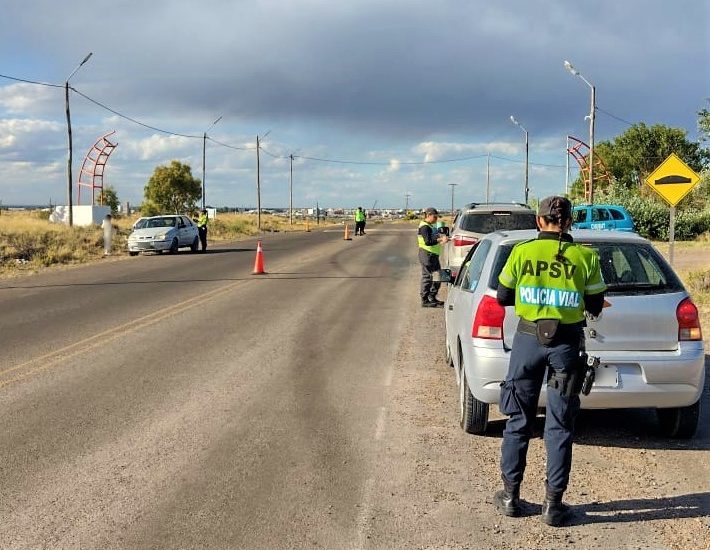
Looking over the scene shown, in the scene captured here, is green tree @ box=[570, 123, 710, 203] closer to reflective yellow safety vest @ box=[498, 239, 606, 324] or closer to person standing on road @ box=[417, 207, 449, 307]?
person standing on road @ box=[417, 207, 449, 307]

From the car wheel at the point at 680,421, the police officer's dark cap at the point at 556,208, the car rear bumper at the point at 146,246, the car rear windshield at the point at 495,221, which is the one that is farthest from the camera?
the car rear bumper at the point at 146,246

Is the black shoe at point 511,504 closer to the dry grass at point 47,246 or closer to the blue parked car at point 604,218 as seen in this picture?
the dry grass at point 47,246

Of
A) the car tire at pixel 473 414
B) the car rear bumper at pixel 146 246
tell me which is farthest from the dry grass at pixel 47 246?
the car tire at pixel 473 414

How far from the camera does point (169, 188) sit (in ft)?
237

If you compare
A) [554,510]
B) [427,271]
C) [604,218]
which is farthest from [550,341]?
[604,218]

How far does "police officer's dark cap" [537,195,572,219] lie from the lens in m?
4.07

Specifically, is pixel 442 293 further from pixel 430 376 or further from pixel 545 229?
pixel 545 229

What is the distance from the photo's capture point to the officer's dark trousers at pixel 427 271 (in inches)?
497

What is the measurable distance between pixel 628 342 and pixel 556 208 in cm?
161

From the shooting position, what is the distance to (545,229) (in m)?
4.13

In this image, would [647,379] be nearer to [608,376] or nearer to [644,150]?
[608,376]

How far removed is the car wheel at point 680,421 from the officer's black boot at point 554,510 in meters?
1.90

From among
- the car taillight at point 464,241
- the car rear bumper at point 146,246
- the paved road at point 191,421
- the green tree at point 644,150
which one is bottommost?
the paved road at point 191,421

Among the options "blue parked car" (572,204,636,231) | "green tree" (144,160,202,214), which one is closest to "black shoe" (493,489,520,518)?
"blue parked car" (572,204,636,231)
